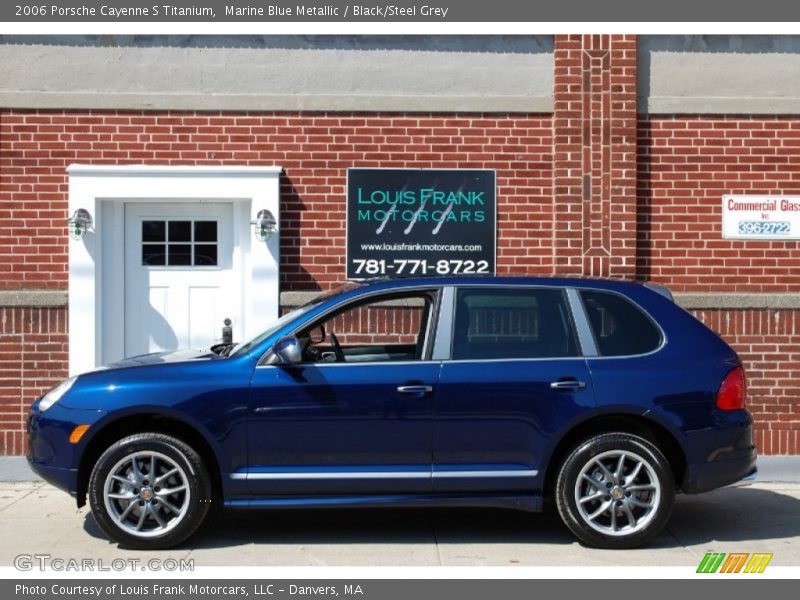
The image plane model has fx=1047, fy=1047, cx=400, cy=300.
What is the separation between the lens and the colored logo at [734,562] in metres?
6.45

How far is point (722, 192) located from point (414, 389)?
5.13m

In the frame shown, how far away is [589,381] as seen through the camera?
21.9 ft

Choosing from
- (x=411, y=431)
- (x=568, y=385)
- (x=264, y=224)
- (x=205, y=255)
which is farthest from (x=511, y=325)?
(x=205, y=255)

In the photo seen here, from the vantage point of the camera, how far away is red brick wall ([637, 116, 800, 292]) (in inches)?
408

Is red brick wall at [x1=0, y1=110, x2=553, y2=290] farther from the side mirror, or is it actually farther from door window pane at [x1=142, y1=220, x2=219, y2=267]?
the side mirror

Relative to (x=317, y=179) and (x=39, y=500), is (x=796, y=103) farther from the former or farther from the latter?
(x=39, y=500)

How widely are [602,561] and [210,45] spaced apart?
6.33 metres

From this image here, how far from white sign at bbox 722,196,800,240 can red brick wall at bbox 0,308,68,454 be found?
258 inches

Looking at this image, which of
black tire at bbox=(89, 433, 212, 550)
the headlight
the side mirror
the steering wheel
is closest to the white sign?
the steering wheel

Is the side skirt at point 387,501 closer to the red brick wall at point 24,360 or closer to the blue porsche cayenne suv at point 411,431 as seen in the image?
the blue porsche cayenne suv at point 411,431

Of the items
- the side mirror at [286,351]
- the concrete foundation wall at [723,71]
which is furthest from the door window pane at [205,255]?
the concrete foundation wall at [723,71]

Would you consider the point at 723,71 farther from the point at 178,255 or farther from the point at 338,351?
the point at 178,255

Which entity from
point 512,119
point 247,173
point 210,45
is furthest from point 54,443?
point 512,119

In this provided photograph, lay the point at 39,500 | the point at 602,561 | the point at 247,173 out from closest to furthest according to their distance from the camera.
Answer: the point at 602,561 < the point at 39,500 < the point at 247,173
